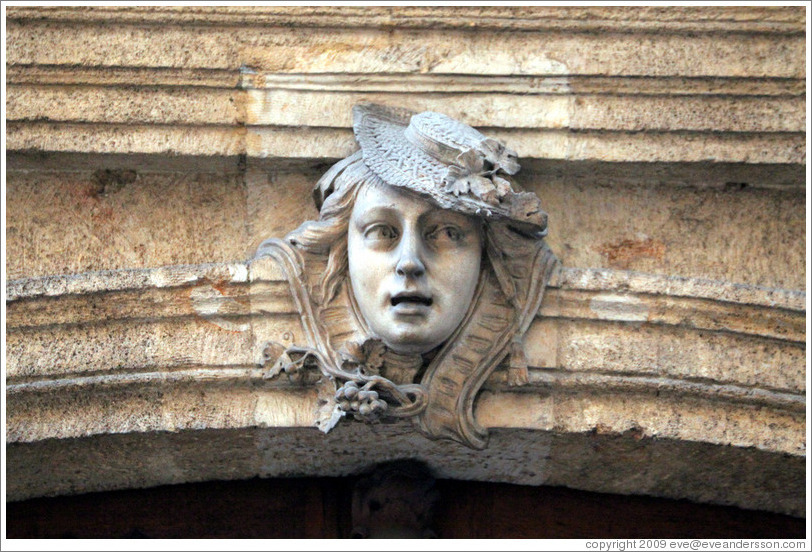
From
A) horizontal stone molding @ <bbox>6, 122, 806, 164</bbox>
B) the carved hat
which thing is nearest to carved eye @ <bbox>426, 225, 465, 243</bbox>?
the carved hat

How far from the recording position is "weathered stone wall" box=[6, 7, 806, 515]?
3.21m

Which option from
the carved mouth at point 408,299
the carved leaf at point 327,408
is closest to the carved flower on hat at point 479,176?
the carved mouth at point 408,299

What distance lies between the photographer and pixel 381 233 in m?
3.07

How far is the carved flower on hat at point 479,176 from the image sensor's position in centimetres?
297

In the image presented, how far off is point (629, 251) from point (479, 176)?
528mm

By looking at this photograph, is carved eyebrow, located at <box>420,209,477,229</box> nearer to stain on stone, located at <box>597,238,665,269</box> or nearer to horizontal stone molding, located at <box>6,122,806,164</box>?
horizontal stone molding, located at <box>6,122,806,164</box>

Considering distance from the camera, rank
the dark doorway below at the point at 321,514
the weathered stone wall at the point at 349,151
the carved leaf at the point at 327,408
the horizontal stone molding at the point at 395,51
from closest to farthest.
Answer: the carved leaf at the point at 327,408 → the weathered stone wall at the point at 349,151 → the horizontal stone molding at the point at 395,51 → the dark doorway below at the point at 321,514

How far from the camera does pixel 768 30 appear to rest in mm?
3342

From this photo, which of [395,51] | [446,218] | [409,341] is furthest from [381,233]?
[395,51]

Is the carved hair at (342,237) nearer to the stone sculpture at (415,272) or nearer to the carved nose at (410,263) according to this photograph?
the stone sculpture at (415,272)

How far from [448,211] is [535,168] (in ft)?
1.22

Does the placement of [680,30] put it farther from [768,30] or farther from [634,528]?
[634,528]

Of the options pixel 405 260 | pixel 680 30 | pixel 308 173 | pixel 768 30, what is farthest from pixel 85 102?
pixel 768 30

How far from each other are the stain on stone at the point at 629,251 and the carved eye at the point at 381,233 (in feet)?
1.83
